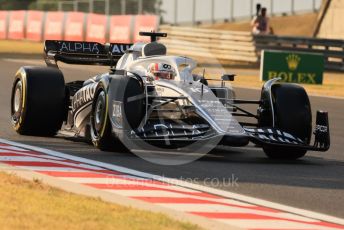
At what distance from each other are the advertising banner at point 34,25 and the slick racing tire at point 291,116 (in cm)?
4293

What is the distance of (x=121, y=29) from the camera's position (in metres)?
51.0

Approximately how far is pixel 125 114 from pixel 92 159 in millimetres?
685

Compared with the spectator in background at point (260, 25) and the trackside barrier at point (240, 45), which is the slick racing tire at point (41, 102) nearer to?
the trackside barrier at point (240, 45)

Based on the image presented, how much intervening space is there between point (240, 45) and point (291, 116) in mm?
28578

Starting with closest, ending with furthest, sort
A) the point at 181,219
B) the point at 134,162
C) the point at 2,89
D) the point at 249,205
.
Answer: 1. the point at 181,219
2. the point at 249,205
3. the point at 134,162
4. the point at 2,89

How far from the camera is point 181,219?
8086 mm

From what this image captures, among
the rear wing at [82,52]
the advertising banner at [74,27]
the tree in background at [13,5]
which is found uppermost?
the rear wing at [82,52]

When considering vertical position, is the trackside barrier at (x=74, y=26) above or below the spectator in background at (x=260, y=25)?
below

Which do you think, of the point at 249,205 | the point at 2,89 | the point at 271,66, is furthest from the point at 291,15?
the point at 249,205

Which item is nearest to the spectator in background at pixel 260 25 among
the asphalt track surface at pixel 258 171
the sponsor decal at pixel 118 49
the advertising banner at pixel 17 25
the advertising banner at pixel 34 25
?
the advertising banner at pixel 34 25

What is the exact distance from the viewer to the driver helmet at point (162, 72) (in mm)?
13055

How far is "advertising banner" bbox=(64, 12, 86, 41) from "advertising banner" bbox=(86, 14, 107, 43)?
0.33 m

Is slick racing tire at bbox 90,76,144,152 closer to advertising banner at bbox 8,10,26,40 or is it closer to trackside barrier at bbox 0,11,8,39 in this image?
advertising banner at bbox 8,10,26,40

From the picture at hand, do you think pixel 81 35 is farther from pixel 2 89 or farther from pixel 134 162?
pixel 134 162
